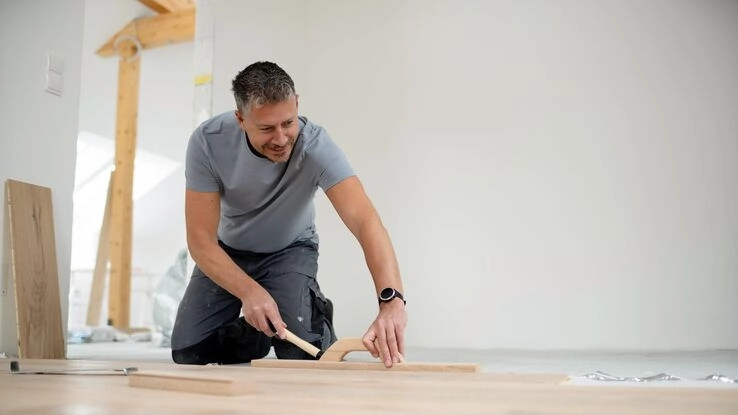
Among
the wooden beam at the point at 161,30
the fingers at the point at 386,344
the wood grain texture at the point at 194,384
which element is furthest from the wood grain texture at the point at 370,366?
the wooden beam at the point at 161,30

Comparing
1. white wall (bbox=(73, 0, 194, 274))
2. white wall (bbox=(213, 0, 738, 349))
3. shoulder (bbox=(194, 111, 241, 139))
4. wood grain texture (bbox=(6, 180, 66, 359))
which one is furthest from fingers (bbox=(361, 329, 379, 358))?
white wall (bbox=(73, 0, 194, 274))

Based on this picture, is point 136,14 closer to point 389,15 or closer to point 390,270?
point 389,15

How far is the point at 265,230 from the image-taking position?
8.26ft

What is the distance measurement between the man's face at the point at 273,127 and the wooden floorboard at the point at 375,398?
860 millimetres

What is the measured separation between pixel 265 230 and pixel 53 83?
100 cm

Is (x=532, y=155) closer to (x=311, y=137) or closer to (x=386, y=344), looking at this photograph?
(x=311, y=137)

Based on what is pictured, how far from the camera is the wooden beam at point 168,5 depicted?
20.7 feet

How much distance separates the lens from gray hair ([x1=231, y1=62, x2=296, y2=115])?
77.6 inches

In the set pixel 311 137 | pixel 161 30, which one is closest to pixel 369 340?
pixel 311 137

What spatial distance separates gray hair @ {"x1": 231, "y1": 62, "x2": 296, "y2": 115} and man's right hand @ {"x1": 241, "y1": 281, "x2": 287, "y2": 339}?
501mm

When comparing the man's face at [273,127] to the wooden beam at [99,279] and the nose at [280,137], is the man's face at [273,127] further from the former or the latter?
the wooden beam at [99,279]

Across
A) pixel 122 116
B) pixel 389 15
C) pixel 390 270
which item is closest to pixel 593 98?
pixel 389 15

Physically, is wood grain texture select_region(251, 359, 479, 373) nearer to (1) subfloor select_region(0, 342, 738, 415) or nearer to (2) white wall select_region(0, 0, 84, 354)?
(1) subfloor select_region(0, 342, 738, 415)

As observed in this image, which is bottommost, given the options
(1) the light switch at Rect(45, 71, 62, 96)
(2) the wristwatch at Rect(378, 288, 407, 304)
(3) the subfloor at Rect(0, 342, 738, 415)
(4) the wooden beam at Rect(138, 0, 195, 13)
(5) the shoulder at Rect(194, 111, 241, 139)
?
(3) the subfloor at Rect(0, 342, 738, 415)
